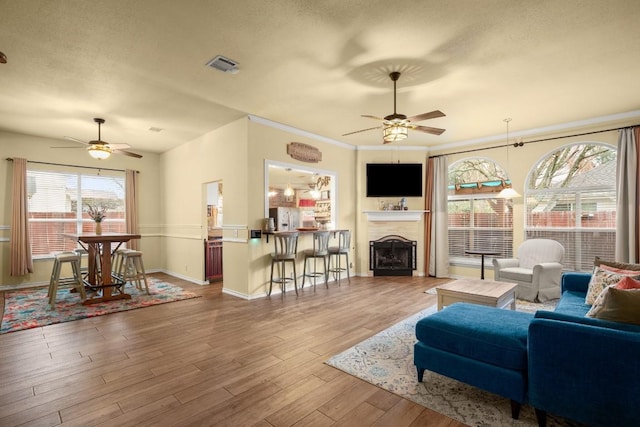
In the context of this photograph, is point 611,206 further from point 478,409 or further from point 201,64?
point 201,64

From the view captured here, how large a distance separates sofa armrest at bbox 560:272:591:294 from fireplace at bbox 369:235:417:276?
138 inches

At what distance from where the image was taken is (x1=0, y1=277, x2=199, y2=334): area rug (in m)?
3.99

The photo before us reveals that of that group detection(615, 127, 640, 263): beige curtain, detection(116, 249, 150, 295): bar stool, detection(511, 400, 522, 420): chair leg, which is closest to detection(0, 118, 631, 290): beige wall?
detection(615, 127, 640, 263): beige curtain

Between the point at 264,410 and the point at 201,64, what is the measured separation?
11.0 ft

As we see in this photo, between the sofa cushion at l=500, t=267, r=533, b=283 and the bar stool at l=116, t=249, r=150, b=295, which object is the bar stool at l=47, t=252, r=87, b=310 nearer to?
the bar stool at l=116, t=249, r=150, b=295

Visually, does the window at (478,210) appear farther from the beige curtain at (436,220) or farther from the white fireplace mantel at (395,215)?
the white fireplace mantel at (395,215)

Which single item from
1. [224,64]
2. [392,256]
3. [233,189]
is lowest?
[392,256]

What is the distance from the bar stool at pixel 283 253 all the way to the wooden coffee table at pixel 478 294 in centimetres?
252

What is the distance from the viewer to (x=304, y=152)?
598cm

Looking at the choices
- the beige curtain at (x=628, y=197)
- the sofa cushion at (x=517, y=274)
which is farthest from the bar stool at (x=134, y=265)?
the beige curtain at (x=628, y=197)

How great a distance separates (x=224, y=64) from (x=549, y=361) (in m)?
3.77

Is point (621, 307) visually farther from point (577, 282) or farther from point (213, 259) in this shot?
point (213, 259)

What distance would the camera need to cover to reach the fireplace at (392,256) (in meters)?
6.96

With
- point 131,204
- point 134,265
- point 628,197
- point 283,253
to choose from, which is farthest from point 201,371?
point 628,197
